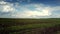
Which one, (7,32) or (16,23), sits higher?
(16,23)

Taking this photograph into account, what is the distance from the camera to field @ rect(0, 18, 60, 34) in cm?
177

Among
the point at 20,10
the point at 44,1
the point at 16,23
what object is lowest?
the point at 16,23

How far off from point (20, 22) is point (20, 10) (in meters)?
0.16

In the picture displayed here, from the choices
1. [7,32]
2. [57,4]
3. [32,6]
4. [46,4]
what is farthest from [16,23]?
[57,4]

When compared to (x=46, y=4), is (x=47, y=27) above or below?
below

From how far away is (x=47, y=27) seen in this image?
5.84ft

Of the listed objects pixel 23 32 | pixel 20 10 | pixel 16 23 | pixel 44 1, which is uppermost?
pixel 44 1

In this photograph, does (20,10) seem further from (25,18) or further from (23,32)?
(23,32)

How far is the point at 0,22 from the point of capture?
1.80 m

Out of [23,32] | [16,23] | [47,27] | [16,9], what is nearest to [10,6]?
[16,9]

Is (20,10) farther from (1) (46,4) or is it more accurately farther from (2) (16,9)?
(1) (46,4)

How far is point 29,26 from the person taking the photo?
1.78 metres

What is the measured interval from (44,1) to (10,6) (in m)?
0.46

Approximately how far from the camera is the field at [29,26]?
177 centimetres
